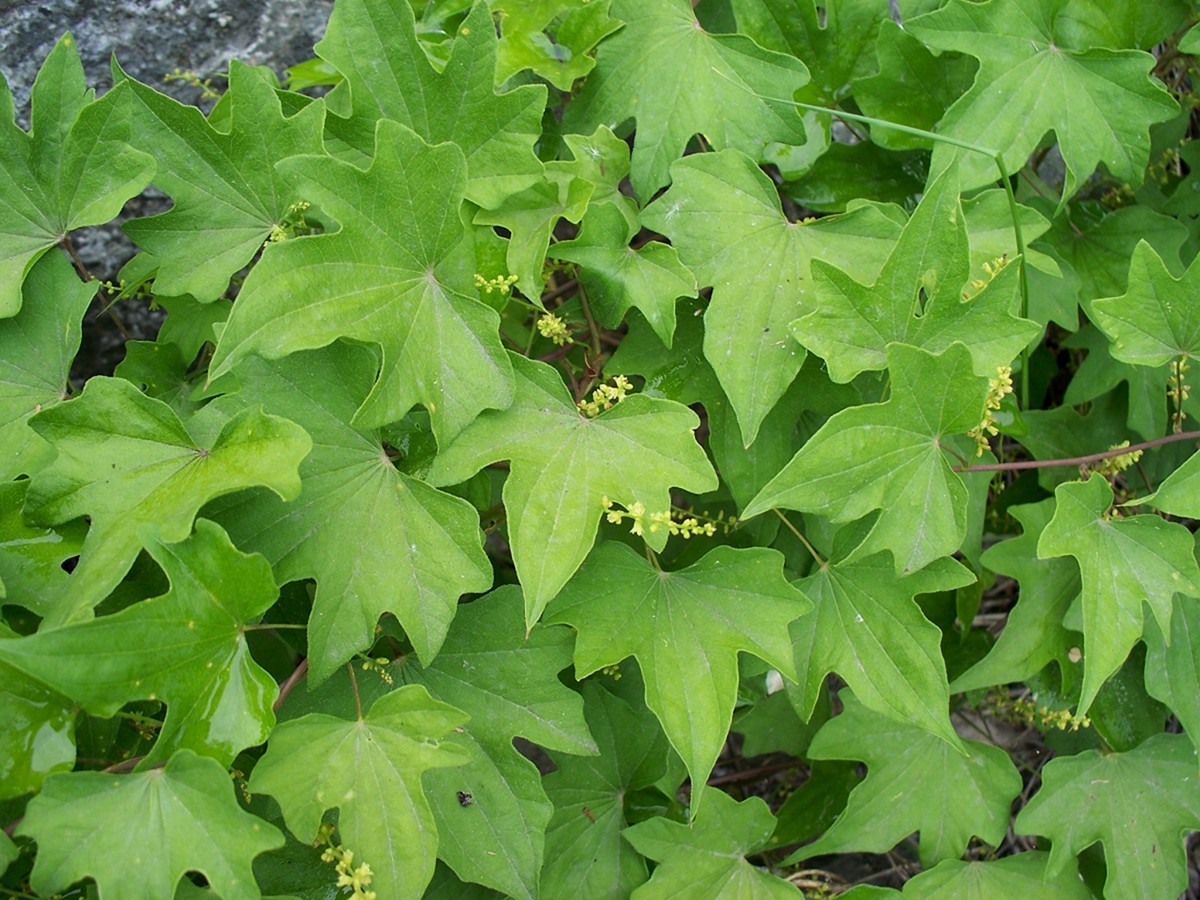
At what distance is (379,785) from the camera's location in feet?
4.16

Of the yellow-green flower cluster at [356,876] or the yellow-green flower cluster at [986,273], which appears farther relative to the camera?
the yellow-green flower cluster at [986,273]

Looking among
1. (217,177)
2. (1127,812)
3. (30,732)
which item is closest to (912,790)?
(1127,812)

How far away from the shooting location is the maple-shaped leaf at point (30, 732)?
4.05 feet

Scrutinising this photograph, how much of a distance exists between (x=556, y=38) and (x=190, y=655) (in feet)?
4.03

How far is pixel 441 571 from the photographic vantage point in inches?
52.4

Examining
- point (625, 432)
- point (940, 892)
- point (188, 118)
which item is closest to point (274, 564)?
point (625, 432)

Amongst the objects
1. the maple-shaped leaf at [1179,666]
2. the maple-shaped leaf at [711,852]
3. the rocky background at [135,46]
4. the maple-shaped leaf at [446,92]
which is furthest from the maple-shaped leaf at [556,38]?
the maple-shaped leaf at [1179,666]

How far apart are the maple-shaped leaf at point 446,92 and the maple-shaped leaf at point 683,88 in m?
0.24

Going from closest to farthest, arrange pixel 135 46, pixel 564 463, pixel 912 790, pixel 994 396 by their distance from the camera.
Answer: pixel 564 463 < pixel 994 396 < pixel 912 790 < pixel 135 46

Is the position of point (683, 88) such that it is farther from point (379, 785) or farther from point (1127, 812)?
point (1127, 812)

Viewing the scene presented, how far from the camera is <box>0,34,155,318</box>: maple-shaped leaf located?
58.6 inches

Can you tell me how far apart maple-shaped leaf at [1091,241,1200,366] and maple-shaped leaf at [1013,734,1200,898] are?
751 mm

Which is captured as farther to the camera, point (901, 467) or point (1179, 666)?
point (1179, 666)

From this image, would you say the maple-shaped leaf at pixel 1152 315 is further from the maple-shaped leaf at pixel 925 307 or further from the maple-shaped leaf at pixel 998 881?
the maple-shaped leaf at pixel 998 881
